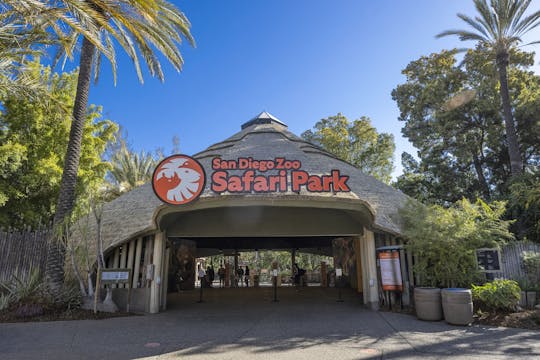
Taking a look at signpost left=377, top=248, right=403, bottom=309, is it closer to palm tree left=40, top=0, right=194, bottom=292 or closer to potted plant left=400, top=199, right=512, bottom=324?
potted plant left=400, top=199, right=512, bottom=324

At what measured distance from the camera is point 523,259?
1256 cm

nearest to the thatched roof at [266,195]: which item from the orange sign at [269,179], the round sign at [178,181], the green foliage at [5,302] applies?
the orange sign at [269,179]

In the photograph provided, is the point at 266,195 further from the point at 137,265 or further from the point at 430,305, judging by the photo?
the point at 137,265

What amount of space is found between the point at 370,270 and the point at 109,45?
48.0ft

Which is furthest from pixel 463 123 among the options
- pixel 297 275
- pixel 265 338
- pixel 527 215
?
pixel 265 338

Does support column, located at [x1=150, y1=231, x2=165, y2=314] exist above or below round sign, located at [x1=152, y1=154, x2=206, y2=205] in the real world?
below

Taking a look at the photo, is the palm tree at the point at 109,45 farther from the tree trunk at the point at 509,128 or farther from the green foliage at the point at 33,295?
the tree trunk at the point at 509,128

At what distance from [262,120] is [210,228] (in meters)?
15.3

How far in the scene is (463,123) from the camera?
2559 cm

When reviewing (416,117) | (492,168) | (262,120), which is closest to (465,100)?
(416,117)

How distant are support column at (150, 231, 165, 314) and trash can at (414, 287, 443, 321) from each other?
919 centimetres

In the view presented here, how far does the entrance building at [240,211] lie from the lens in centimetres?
1141

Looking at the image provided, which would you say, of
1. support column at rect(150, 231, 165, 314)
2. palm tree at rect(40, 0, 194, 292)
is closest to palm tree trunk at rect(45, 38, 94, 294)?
palm tree at rect(40, 0, 194, 292)

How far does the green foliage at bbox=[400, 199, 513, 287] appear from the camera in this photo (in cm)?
1138
